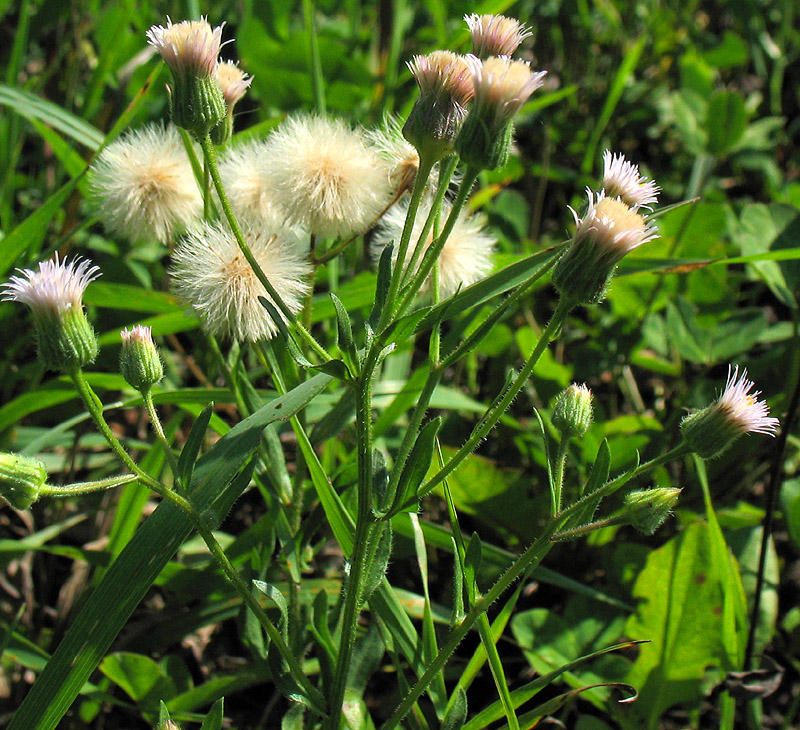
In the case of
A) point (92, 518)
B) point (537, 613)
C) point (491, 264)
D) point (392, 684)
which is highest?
point (491, 264)

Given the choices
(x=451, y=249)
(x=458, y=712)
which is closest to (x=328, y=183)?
(x=451, y=249)

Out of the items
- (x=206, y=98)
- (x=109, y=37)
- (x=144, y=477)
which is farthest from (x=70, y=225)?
(x=144, y=477)

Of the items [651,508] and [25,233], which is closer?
[651,508]

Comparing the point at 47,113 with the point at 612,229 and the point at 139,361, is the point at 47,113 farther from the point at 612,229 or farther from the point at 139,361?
the point at 612,229

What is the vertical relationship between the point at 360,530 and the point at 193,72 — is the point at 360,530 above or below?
below

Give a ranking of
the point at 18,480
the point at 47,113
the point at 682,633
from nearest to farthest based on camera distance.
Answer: the point at 18,480
the point at 682,633
the point at 47,113

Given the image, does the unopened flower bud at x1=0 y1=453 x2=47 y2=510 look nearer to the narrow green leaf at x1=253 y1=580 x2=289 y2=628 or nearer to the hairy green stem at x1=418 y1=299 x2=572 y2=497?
the narrow green leaf at x1=253 y1=580 x2=289 y2=628

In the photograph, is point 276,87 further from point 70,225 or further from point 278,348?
point 278,348

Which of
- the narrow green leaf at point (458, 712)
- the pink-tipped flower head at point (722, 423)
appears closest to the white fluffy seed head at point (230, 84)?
the pink-tipped flower head at point (722, 423)
